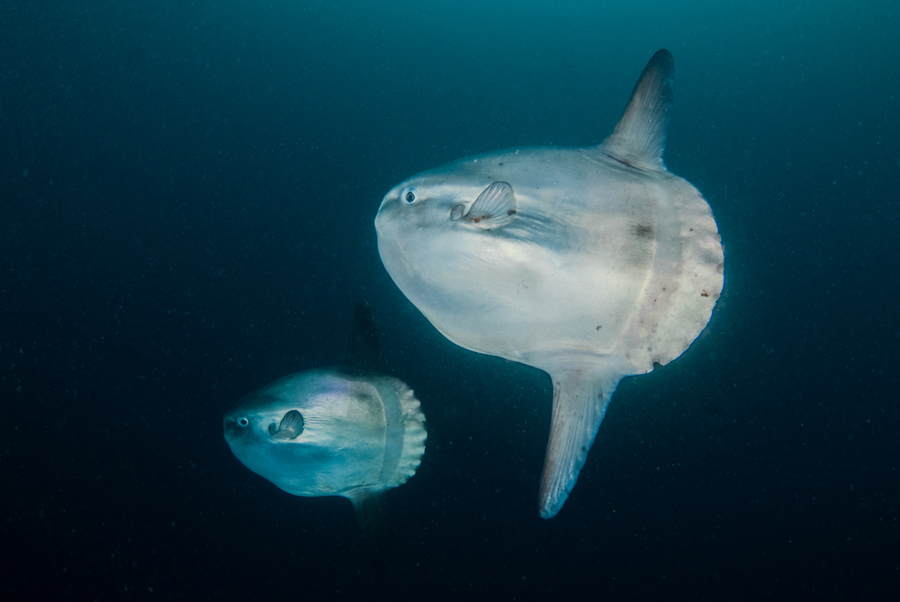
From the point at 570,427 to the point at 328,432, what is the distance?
5.38 ft

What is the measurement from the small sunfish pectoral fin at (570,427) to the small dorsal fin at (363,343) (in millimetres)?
1774

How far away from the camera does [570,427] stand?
6.32ft

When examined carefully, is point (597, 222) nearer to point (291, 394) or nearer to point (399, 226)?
point (399, 226)

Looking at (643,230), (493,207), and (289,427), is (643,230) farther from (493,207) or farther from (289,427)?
(289,427)

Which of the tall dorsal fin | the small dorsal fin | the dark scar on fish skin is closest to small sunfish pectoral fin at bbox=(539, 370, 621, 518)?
the dark scar on fish skin

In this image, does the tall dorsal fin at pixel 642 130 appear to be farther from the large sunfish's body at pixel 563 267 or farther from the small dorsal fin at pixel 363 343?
the small dorsal fin at pixel 363 343

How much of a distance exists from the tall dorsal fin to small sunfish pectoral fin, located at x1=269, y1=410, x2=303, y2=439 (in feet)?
7.64

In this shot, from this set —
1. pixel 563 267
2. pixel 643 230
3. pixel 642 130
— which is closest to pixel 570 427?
pixel 563 267

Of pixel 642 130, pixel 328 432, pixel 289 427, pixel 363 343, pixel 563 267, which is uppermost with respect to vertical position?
pixel 642 130

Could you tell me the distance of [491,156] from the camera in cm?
204

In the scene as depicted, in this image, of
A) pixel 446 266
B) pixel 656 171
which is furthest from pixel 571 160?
pixel 446 266

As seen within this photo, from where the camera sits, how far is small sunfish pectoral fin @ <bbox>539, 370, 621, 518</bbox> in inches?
72.8

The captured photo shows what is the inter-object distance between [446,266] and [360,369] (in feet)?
5.60

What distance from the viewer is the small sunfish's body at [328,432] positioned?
2.84 meters
